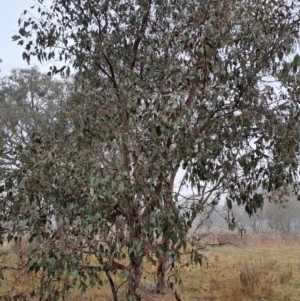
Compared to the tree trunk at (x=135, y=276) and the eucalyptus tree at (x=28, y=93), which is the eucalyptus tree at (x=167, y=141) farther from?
the eucalyptus tree at (x=28, y=93)

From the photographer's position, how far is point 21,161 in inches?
127

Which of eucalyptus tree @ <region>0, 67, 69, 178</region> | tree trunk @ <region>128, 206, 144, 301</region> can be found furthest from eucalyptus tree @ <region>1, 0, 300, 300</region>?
eucalyptus tree @ <region>0, 67, 69, 178</region>

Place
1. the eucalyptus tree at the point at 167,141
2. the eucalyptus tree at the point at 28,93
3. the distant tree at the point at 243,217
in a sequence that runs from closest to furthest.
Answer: the eucalyptus tree at the point at 167,141, the distant tree at the point at 243,217, the eucalyptus tree at the point at 28,93

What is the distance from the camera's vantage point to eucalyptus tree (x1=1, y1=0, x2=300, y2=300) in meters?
2.91

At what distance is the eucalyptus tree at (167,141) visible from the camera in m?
2.91

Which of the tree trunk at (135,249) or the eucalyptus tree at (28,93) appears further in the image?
the eucalyptus tree at (28,93)

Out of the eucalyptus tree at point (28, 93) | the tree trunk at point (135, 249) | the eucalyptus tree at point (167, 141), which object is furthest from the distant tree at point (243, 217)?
the eucalyptus tree at point (28, 93)

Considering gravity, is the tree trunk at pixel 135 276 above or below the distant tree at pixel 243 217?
below

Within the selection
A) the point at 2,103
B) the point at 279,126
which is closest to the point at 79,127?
the point at 279,126

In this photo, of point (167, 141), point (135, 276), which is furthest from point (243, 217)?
point (167, 141)

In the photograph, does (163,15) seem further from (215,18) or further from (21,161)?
(21,161)

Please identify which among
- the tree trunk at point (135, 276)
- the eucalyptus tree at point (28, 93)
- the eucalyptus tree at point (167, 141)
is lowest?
the tree trunk at point (135, 276)

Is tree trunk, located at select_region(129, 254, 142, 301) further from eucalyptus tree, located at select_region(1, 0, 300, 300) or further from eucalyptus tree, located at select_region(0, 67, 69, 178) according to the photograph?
eucalyptus tree, located at select_region(0, 67, 69, 178)

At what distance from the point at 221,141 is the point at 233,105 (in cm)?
33
